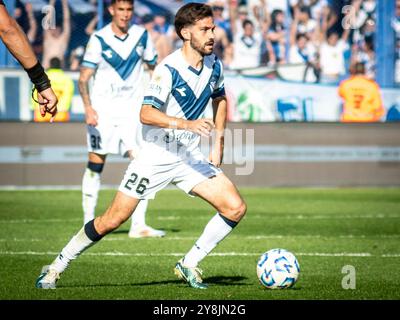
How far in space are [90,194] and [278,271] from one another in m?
4.66

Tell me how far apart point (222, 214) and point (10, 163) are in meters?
10.3

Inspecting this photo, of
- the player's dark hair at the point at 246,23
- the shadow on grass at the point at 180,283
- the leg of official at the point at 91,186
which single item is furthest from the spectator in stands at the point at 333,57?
the shadow on grass at the point at 180,283

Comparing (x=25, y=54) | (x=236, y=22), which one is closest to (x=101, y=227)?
(x=25, y=54)

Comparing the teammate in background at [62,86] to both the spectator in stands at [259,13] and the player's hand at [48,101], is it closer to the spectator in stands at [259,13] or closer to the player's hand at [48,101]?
the spectator in stands at [259,13]

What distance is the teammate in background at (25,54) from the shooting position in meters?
5.86

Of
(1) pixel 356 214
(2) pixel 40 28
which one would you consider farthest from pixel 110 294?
(2) pixel 40 28

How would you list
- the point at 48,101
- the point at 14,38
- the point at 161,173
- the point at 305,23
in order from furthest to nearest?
1. the point at 305,23
2. the point at 161,173
3. the point at 48,101
4. the point at 14,38

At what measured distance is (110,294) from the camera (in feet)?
25.4

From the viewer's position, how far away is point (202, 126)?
7.58m

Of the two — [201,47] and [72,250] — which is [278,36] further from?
[72,250]

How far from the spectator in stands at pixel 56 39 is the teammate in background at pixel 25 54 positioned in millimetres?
12699
